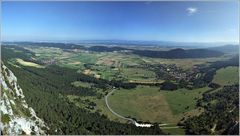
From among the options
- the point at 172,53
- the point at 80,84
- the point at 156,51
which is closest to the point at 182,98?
the point at 156,51

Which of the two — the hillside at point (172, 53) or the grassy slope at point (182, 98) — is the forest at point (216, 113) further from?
the hillside at point (172, 53)

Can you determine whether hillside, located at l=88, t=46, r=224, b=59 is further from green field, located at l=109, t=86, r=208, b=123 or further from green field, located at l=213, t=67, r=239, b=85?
green field, located at l=109, t=86, r=208, b=123

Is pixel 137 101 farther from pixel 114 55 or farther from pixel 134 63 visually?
pixel 114 55

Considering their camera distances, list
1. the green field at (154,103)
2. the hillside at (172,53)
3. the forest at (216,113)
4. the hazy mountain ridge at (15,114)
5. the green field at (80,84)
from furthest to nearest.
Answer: the green field at (80,84) < the green field at (154,103) < the hillside at (172,53) < the forest at (216,113) < the hazy mountain ridge at (15,114)

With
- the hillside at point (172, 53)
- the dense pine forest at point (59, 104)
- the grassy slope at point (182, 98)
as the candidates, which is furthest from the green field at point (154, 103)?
the hillside at point (172, 53)

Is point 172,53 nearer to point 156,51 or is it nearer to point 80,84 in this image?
point 156,51
